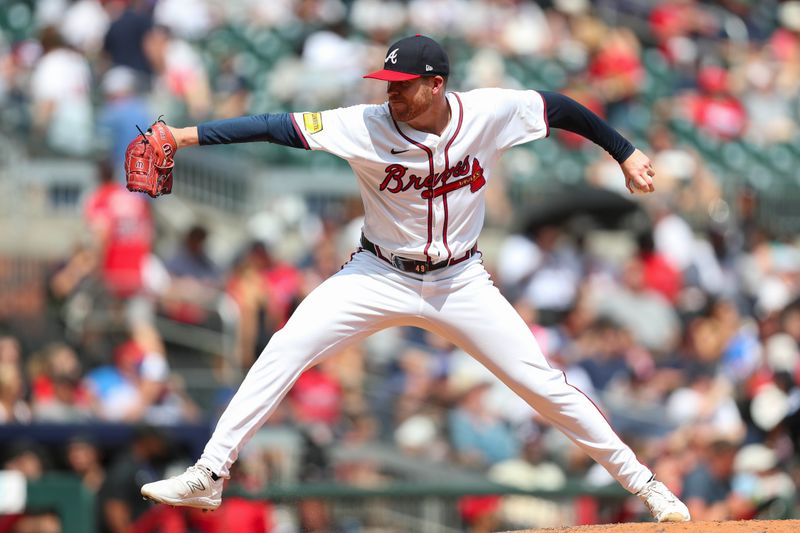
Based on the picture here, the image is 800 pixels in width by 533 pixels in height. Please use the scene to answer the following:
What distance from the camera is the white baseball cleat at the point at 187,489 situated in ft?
16.8

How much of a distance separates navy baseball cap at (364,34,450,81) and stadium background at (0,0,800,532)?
11.5 feet

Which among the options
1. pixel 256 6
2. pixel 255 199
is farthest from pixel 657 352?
pixel 256 6

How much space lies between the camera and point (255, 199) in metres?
12.2

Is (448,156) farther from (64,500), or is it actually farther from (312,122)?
(64,500)

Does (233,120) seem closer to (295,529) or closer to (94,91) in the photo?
(295,529)

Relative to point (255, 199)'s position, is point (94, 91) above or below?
above

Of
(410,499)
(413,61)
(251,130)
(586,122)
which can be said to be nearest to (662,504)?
(586,122)

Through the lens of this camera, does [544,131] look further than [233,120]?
Yes

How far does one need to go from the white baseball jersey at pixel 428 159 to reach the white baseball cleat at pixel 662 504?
118cm

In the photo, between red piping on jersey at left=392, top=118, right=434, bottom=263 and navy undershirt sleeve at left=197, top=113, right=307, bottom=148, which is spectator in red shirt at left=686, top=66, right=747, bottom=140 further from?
navy undershirt sleeve at left=197, top=113, right=307, bottom=148

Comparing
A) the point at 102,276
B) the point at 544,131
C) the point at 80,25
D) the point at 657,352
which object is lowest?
the point at 657,352

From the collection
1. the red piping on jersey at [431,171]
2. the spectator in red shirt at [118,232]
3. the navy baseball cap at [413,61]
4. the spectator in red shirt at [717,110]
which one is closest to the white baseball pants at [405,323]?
the red piping on jersey at [431,171]

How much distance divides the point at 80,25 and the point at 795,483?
786 cm

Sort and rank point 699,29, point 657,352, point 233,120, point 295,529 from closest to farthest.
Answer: point 233,120
point 295,529
point 657,352
point 699,29
